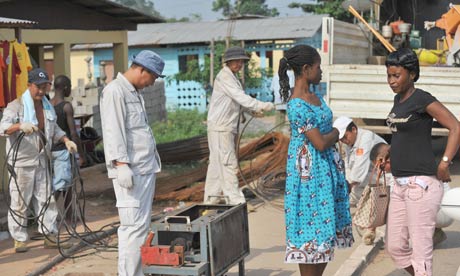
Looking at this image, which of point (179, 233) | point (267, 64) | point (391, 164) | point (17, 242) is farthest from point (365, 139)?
point (267, 64)

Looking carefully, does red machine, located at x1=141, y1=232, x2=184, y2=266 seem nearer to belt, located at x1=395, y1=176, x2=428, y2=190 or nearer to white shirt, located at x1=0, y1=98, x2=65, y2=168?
belt, located at x1=395, y1=176, x2=428, y2=190

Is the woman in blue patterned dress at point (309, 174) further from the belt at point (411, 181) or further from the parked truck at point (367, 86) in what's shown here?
the parked truck at point (367, 86)

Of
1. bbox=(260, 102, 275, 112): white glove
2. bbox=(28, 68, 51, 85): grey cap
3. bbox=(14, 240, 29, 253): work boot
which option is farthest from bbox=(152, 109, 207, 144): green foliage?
bbox=(28, 68, 51, 85): grey cap

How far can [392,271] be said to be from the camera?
656 centimetres

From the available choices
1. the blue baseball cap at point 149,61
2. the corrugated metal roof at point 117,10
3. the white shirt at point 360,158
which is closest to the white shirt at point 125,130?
the blue baseball cap at point 149,61

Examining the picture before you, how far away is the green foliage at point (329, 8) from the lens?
30.4 metres

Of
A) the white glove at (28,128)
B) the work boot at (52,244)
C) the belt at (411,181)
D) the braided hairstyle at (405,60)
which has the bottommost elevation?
the work boot at (52,244)

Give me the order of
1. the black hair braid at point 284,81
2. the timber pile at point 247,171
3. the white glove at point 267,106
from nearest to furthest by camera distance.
Answer: 1. the black hair braid at point 284,81
2. the white glove at point 267,106
3. the timber pile at point 247,171

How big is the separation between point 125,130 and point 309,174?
53.9 inches

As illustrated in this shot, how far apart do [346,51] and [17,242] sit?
20.4ft

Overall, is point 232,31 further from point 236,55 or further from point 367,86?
point 236,55

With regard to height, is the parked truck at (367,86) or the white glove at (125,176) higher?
the parked truck at (367,86)

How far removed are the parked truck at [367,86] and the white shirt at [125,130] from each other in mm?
5537

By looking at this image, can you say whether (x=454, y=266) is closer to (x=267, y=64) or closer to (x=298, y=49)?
(x=298, y=49)
